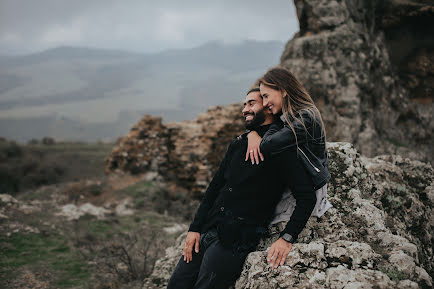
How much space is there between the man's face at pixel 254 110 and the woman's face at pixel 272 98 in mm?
117

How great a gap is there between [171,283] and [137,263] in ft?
12.8

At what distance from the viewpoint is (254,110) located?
112 inches

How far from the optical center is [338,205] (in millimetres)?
3131

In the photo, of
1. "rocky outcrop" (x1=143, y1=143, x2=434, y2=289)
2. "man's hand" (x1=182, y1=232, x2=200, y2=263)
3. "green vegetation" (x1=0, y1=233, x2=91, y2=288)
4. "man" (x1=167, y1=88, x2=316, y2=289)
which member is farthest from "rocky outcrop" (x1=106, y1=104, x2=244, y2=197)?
"man" (x1=167, y1=88, x2=316, y2=289)

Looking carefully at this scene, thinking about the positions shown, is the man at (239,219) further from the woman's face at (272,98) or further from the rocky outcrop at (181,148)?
the rocky outcrop at (181,148)

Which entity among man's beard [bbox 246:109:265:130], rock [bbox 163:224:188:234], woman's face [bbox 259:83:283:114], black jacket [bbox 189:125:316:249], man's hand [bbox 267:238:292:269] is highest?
woman's face [bbox 259:83:283:114]

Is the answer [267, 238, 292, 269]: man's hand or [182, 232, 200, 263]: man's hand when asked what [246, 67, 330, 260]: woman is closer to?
[267, 238, 292, 269]: man's hand

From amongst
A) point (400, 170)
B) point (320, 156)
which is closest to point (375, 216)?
point (320, 156)

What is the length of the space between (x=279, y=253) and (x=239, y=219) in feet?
1.43

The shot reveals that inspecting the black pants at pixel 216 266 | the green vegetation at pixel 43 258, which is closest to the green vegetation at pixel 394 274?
the black pants at pixel 216 266

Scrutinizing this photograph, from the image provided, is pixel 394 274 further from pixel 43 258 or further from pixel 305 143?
pixel 43 258

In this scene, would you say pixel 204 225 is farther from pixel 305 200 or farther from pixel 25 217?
pixel 25 217

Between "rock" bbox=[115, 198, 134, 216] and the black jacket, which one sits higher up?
the black jacket

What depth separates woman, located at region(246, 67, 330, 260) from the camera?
2.46 metres
